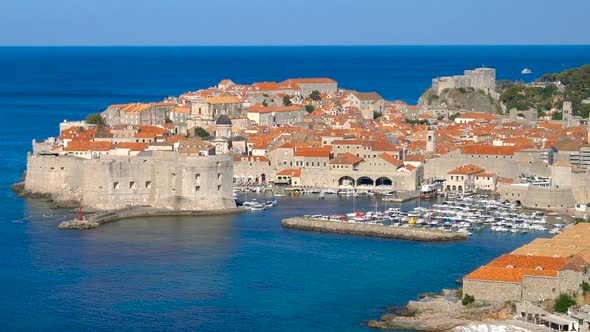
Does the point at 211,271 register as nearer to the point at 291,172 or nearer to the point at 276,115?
the point at 291,172

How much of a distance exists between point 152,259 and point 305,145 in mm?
14480

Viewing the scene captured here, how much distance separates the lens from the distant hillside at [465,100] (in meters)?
60.5

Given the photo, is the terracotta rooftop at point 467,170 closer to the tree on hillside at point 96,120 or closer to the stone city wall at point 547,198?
the stone city wall at point 547,198

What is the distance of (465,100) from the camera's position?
6081 centimetres

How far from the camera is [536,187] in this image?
35.7m

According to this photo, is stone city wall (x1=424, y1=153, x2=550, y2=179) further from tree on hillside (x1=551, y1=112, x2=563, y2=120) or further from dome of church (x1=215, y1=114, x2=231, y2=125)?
tree on hillside (x1=551, y1=112, x2=563, y2=120)

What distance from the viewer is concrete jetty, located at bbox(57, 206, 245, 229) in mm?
33312

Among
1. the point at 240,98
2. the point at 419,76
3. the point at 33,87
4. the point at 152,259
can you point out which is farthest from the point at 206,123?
the point at 419,76

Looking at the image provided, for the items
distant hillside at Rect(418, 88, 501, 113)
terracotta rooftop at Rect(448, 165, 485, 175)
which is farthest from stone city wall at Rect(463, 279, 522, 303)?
distant hillside at Rect(418, 88, 501, 113)

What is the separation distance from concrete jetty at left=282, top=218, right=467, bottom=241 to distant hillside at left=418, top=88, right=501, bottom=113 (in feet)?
90.0

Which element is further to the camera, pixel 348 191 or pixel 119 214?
pixel 348 191

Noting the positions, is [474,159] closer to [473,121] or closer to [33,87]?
[473,121]

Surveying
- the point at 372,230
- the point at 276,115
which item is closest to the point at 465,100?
the point at 276,115

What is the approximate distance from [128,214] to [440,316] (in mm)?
13331
